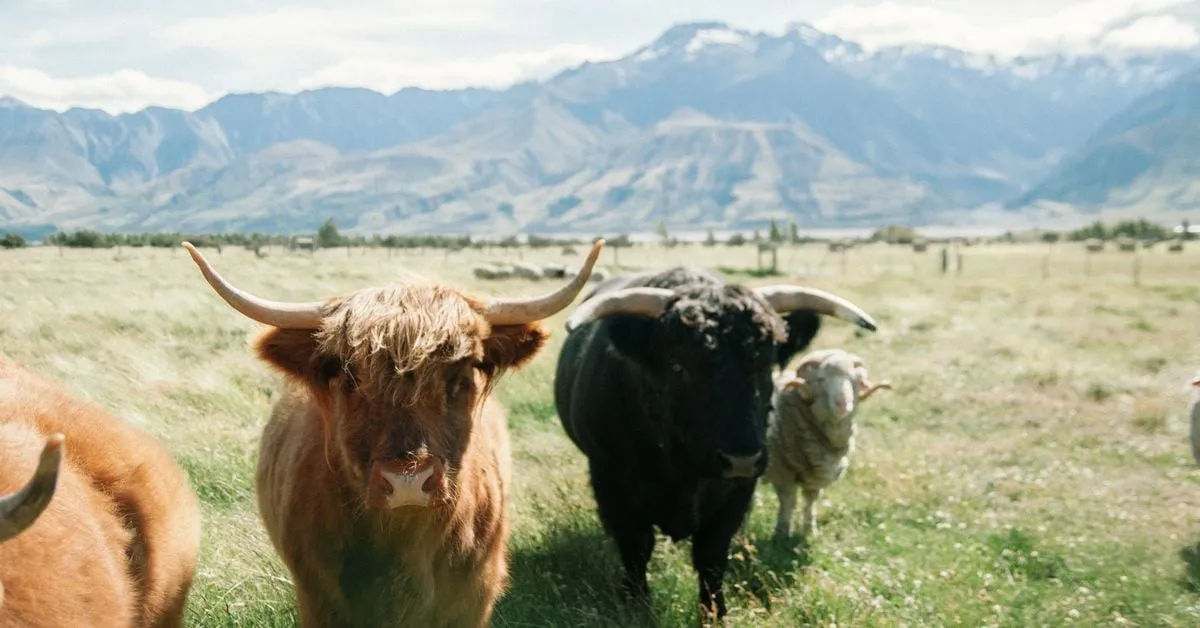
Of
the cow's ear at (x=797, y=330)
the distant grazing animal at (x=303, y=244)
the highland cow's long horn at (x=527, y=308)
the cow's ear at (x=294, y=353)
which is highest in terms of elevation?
the distant grazing animal at (x=303, y=244)

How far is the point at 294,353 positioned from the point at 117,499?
3.25 feet

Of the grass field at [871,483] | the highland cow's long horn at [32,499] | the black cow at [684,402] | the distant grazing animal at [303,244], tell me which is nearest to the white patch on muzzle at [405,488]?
the highland cow's long horn at [32,499]

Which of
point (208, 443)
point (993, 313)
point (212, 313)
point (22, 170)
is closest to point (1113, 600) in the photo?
point (208, 443)

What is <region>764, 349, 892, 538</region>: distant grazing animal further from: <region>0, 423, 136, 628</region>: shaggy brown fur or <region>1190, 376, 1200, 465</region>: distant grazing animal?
<region>0, 423, 136, 628</region>: shaggy brown fur

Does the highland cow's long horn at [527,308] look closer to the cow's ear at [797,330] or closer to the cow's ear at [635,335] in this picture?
the cow's ear at [635,335]

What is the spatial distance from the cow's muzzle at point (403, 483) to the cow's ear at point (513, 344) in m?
0.77

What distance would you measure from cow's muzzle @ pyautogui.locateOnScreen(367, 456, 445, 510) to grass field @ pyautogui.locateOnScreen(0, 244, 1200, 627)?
184cm

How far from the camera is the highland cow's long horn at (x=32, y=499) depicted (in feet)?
6.86

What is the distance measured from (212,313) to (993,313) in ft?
68.1

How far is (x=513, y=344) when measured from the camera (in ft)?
14.1

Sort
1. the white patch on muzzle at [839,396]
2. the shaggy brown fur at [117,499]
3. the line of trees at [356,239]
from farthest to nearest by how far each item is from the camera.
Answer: the line of trees at [356,239]
the white patch on muzzle at [839,396]
the shaggy brown fur at [117,499]

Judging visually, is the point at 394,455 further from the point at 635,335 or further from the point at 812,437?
the point at 812,437

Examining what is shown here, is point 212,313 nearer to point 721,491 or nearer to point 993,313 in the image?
point 721,491

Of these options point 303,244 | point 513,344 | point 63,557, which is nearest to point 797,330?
point 513,344
